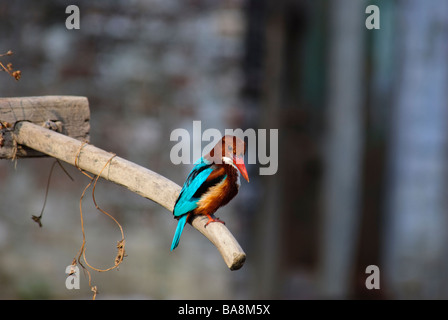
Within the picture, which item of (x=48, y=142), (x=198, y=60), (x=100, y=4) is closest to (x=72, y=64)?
(x=100, y=4)

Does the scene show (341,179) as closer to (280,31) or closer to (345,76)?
(345,76)

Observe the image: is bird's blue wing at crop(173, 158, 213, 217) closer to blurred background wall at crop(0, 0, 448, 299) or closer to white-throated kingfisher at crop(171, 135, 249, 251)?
white-throated kingfisher at crop(171, 135, 249, 251)

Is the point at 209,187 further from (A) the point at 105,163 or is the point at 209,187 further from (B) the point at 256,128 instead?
(B) the point at 256,128

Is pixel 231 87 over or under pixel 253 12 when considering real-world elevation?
under

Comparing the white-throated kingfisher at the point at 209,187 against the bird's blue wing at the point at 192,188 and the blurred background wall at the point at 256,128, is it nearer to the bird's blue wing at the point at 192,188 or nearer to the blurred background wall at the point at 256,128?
the bird's blue wing at the point at 192,188

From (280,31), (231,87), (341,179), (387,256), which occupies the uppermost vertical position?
(280,31)

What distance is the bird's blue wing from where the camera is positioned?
1.34m

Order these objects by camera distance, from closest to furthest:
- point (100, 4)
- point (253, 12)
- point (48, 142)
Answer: point (48, 142)
point (100, 4)
point (253, 12)

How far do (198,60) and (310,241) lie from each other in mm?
1370

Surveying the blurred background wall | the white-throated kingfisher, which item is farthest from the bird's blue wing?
the blurred background wall

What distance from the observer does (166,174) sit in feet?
10.3

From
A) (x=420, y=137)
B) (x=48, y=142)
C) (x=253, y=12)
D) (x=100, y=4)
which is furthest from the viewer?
(x=420, y=137)

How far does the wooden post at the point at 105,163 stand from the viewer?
1.31m

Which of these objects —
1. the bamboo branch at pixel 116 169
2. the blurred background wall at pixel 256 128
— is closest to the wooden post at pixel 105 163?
the bamboo branch at pixel 116 169
